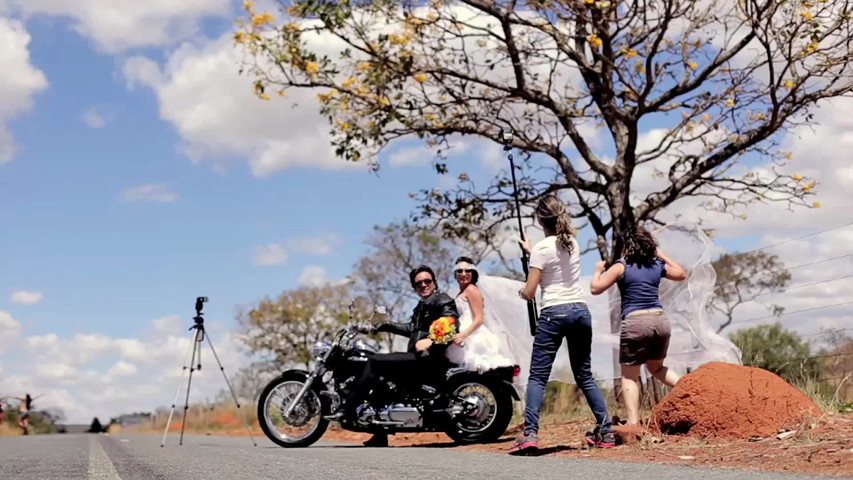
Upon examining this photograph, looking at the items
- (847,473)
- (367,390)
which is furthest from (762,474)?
(367,390)

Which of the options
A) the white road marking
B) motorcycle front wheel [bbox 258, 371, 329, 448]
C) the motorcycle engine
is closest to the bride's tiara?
the motorcycle engine

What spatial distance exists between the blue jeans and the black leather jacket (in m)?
2.28

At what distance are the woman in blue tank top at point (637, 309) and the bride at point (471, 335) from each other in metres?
2.02

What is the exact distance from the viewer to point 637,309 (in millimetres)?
9500

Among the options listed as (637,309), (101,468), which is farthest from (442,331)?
(101,468)

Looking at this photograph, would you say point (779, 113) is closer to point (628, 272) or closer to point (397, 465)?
point (628, 272)

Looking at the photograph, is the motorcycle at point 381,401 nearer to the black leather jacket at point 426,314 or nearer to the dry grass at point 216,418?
the black leather jacket at point 426,314

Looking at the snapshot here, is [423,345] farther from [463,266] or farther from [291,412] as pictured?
[291,412]

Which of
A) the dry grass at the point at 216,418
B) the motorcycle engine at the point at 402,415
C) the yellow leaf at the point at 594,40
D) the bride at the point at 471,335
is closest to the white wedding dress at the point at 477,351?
the bride at the point at 471,335

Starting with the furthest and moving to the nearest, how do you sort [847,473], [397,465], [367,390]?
1. [367,390]
2. [397,465]
3. [847,473]

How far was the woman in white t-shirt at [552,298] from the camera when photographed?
29.2ft

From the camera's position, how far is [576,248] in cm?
914

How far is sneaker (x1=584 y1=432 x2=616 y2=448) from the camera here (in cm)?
918

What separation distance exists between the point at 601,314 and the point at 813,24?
177 inches
